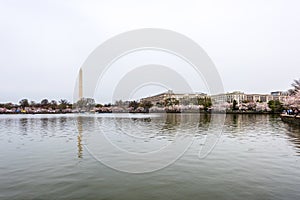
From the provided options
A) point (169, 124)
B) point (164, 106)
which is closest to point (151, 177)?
point (169, 124)

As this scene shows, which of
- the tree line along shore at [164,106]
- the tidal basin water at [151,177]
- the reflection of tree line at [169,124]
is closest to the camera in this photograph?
the tidal basin water at [151,177]

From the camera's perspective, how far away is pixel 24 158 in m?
9.12

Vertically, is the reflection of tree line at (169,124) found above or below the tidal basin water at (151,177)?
below

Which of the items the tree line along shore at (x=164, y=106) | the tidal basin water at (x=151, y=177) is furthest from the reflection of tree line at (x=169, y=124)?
the tree line along shore at (x=164, y=106)

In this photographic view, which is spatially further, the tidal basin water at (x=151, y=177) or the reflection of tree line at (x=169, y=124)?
the reflection of tree line at (x=169, y=124)

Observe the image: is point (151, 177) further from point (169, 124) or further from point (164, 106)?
point (164, 106)

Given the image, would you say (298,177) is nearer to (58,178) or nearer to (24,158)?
(58,178)

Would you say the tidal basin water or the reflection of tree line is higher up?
the tidal basin water

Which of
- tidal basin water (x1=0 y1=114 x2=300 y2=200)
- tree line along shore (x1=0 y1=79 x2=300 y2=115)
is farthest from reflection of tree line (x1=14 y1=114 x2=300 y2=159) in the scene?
tree line along shore (x1=0 y1=79 x2=300 y2=115)

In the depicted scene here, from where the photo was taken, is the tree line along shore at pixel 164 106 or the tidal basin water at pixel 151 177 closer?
the tidal basin water at pixel 151 177

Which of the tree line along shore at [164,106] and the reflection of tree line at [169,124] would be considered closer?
the reflection of tree line at [169,124]

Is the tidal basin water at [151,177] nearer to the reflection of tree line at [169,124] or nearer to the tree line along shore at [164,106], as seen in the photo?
the reflection of tree line at [169,124]

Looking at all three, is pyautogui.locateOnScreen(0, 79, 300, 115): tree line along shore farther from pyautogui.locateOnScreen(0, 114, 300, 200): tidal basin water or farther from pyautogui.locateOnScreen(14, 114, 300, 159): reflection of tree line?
pyautogui.locateOnScreen(0, 114, 300, 200): tidal basin water

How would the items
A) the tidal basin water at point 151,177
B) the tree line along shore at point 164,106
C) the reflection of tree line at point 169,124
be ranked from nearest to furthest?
the tidal basin water at point 151,177 < the reflection of tree line at point 169,124 < the tree line along shore at point 164,106
